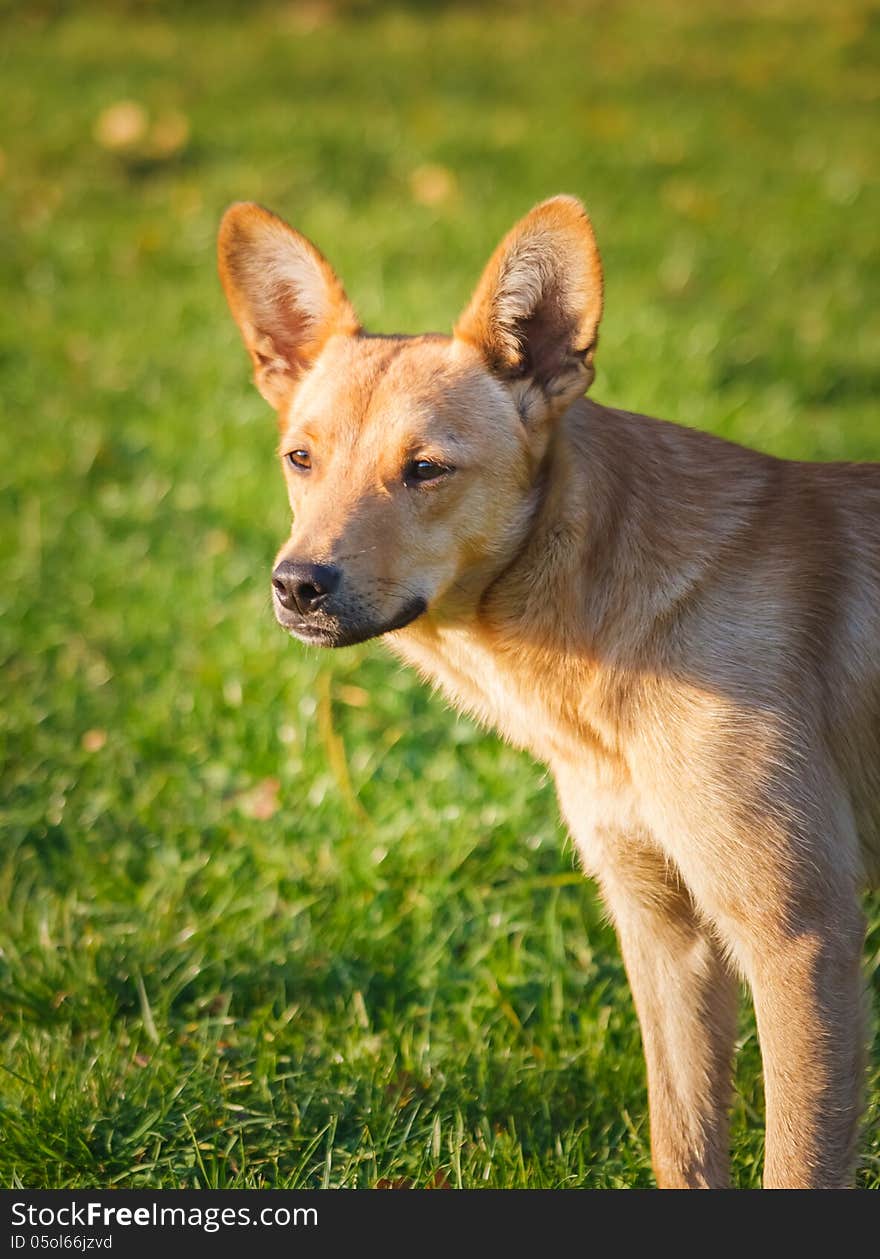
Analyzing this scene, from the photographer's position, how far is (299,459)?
3.15 meters

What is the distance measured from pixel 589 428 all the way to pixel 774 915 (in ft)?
3.69

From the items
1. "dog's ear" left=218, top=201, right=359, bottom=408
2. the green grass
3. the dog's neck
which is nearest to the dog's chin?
the dog's neck

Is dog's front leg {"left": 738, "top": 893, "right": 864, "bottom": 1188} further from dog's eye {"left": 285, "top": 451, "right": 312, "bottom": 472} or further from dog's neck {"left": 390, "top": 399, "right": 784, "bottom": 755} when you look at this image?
dog's eye {"left": 285, "top": 451, "right": 312, "bottom": 472}

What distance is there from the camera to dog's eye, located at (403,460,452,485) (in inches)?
116

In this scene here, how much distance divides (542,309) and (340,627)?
855 millimetres

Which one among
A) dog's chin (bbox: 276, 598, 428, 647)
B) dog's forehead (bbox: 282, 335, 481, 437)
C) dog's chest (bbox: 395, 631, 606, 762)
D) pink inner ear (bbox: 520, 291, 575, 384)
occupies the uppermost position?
pink inner ear (bbox: 520, 291, 575, 384)

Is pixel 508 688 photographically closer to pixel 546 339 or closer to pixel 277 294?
pixel 546 339

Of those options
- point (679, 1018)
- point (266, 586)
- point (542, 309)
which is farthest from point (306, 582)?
point (266, 586)

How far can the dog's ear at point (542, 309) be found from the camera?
2.90m

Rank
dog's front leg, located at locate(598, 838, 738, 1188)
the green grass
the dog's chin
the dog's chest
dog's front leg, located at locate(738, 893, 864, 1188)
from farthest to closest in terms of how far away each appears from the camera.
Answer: the green grass, dog's front leg, located at locate(598, 838, 738, 1188), the dog's chest, the dog's chin, dog's front leg, located at locate(738, 893, 864, 1188)

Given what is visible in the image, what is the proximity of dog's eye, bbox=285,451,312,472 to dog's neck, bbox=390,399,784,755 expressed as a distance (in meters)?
0.46

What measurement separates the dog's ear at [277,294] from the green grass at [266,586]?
144 centimetres

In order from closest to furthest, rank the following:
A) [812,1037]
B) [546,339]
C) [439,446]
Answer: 1. [812,1037]
2. [439,446]
3. [546,339]

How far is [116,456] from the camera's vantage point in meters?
6.41
